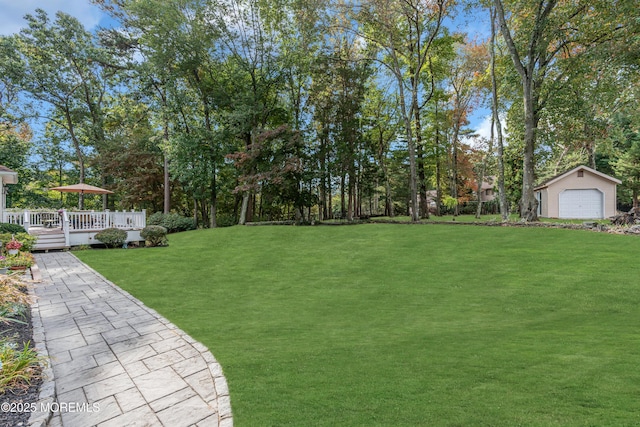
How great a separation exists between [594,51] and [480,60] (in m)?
11.9

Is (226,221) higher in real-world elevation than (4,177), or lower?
lower

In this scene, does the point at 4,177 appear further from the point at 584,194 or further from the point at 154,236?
the point at 584,194

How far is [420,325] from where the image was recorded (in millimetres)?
4348

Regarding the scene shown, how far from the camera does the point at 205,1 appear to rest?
17188 mm

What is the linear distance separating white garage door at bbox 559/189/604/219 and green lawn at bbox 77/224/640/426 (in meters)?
11.5

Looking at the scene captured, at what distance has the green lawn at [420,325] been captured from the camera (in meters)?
2.26

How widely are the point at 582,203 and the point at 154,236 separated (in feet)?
78.2

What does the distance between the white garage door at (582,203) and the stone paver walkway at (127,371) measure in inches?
900

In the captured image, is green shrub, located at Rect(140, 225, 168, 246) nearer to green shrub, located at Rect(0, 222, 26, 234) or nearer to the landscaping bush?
green shrub, located at Rect(0, 222, 26, 234)

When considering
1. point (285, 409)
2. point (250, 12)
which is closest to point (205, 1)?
point (250, 12)

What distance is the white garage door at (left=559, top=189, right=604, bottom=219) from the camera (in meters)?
18.8

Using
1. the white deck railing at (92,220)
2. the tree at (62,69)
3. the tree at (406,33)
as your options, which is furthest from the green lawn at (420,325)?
the tree at (62,69)

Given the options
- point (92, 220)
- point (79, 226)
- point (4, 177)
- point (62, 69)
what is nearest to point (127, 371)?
point (79, 226)

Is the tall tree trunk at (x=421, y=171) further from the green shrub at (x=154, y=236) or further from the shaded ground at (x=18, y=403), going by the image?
the shaded ground at (x=18, y=403)
